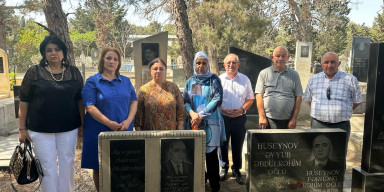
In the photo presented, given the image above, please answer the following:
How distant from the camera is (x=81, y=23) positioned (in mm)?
45844

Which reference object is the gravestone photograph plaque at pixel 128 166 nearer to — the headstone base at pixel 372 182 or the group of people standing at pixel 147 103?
the group of people standing at pixel 147 103

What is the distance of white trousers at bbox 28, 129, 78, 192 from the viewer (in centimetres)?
275

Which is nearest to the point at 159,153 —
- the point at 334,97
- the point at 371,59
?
the point at 334,97

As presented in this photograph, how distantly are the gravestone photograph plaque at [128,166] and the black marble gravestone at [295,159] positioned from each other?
1145mm

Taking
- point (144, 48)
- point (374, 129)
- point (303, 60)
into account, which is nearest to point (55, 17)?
point (144, 48)

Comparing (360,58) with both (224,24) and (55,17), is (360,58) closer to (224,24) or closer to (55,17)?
(224,24)

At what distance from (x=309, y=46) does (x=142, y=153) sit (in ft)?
40.7

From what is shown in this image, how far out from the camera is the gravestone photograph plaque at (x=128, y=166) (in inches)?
109

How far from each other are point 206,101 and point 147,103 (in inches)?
26.7

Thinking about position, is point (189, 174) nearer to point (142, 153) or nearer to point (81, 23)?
point (142, 153)

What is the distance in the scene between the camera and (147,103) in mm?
2971

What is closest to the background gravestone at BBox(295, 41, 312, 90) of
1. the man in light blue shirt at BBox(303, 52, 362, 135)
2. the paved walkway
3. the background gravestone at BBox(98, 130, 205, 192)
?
the paved walkway

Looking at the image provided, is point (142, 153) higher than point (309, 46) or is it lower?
lower

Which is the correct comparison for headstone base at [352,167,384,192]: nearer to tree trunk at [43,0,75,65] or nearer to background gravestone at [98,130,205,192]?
background gravestone at [98,130,205,192]
